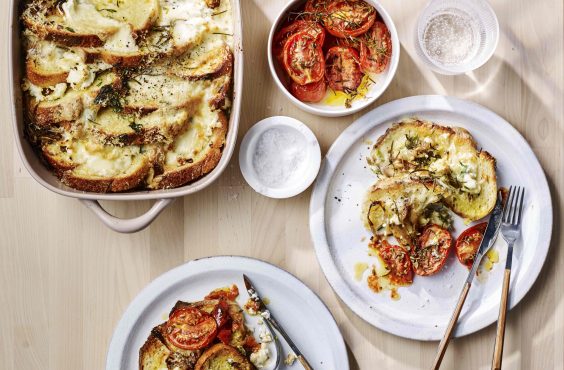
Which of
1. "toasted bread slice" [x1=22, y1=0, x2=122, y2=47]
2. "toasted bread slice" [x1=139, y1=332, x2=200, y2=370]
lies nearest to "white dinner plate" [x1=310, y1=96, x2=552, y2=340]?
"toasted bread slice" [x1=139, y1=332, x2=200, y2=370]

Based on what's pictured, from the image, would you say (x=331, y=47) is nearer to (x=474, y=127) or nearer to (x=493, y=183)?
(x=474, y=127)

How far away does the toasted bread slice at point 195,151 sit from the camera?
6.19ft

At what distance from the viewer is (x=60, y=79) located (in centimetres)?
185

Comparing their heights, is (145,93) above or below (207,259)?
above

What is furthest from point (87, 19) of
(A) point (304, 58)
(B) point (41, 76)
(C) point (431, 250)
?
(C) point (431, 250)

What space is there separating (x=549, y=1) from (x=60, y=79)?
1779mm

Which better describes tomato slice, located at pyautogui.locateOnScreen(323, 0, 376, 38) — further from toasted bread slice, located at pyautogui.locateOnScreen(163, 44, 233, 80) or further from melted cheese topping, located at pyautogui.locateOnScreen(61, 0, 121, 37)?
A: melted cheese topping, located at pyautogui.locateOnScreen(61, 0, 121, 37)

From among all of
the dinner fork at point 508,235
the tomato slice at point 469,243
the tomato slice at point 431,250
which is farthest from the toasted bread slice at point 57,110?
the dinner fork at point 508,235

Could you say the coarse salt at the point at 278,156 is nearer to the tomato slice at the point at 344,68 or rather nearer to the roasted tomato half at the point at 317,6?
the tomato slice at the point at 344,68

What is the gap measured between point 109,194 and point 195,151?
31cm

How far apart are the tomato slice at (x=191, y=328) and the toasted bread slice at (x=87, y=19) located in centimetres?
95

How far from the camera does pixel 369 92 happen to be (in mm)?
2035

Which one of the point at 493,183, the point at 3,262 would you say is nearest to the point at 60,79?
the point at 3,262

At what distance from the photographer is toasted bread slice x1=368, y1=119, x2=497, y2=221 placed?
6.65 feet
